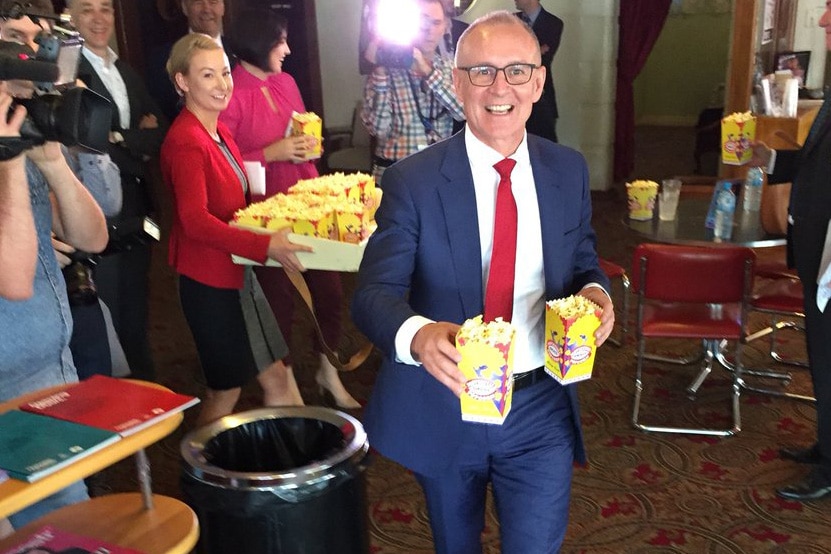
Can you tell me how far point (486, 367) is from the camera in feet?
4.94

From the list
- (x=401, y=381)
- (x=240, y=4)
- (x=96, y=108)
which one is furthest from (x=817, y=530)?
(x=240, y=4)

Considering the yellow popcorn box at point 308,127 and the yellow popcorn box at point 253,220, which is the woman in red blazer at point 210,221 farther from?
the yellow popcorn box at point 308,127

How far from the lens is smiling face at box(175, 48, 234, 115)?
2846 mm

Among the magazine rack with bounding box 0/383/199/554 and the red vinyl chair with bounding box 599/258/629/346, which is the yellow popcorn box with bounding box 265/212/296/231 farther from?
the red vinyl chair with bounding box 599/258/629/346

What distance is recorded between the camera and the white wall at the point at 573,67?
7383 millimetres

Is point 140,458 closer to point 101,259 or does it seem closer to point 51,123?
point 51,123

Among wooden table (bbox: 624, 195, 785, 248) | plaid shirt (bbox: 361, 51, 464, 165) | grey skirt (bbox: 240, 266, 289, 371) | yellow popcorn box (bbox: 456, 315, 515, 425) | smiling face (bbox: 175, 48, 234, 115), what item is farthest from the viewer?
plaid shirt (bbox: 361, 51, 464, 165)

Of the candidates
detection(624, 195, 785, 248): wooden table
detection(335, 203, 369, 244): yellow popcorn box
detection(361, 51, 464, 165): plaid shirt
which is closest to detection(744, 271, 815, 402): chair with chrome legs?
detection(624, 195, 785, 248): wooden table

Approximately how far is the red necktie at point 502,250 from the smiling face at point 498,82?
87 mm

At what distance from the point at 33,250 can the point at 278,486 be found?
0.74 meters

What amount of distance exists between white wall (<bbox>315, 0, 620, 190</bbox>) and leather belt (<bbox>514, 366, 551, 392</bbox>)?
5.90 meters

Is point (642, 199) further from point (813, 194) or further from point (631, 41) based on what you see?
point (631, 41)

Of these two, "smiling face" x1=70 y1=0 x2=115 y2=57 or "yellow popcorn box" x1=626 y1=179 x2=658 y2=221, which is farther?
"yellow popcorn box" x1=626 y1=179 x2=658 y2=221

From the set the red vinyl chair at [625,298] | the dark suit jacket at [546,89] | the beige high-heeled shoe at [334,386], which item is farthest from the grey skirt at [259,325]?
the dark suit jacket at [546,89]
